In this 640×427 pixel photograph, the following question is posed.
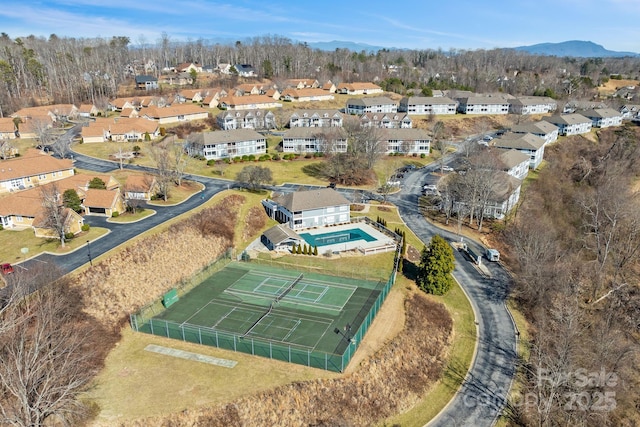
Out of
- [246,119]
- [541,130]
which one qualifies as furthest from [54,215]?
[541,130]

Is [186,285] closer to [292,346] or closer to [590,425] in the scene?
[292,346]

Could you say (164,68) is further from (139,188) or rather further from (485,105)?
(139,188)

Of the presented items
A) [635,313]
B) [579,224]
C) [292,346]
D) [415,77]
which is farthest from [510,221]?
[415,77]

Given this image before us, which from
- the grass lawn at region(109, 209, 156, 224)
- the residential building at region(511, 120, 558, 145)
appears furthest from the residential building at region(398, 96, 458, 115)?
the grass lawn at region(109, 209, 156, 224)

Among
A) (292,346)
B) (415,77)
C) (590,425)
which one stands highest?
(415,77)

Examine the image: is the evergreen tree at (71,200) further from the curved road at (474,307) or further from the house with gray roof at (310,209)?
the house with gray roof at (310,209)

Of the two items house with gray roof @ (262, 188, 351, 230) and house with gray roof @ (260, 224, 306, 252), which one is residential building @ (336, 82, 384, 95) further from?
house with gray roof @ (260, 224, 306, 252)

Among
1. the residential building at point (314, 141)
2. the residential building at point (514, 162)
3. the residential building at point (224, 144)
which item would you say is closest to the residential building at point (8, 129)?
the residential building at point (224, 144)
